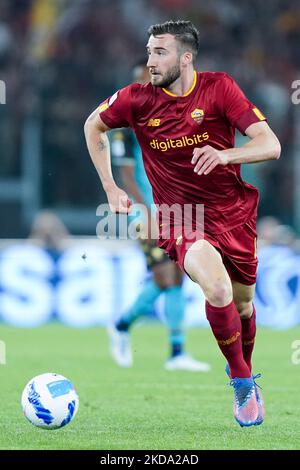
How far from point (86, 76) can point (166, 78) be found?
13179 mm

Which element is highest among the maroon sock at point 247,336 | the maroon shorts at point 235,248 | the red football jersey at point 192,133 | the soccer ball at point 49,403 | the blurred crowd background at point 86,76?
the blurred crowd background at point 86,76

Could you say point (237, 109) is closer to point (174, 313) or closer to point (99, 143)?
point (99, 143)

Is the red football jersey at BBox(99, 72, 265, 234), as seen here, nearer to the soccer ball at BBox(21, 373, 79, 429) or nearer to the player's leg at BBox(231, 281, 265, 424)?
the player's leg at BBox(231, 281, 265, 424)

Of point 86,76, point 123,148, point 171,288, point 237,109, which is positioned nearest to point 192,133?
point 237,109

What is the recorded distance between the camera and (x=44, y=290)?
13.9m

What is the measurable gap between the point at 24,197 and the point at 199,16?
4760mm

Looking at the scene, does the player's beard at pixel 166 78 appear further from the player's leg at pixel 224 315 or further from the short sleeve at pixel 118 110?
the player's leg at pixel 224 315

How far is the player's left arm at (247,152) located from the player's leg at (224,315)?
52 cm

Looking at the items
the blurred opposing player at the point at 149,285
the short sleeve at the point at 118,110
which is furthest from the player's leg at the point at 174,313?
the short sleeve at the point at 118,110

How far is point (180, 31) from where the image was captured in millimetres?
6695

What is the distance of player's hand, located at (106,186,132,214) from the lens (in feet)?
21.7

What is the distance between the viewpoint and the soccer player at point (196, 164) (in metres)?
6.39

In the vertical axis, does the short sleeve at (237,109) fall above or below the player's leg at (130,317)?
above
